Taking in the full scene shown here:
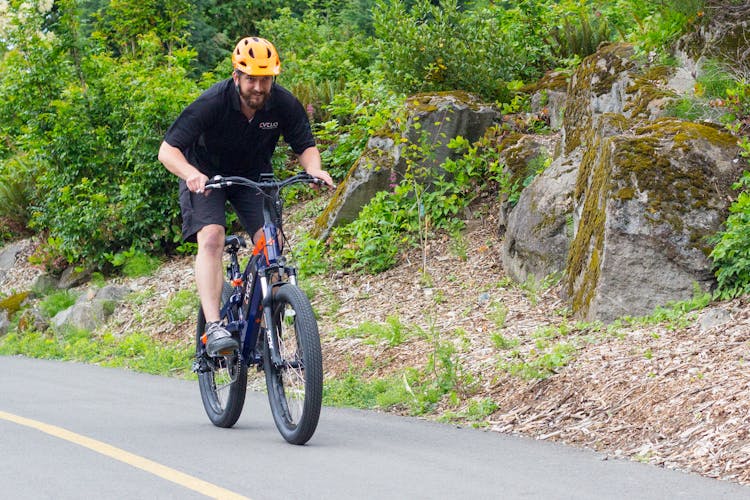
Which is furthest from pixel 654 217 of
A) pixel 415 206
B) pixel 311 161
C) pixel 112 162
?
pixel 112 162

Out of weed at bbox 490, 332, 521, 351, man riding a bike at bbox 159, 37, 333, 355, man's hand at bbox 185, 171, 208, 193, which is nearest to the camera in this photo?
man's hand at bbox 185, 171, 208, 193

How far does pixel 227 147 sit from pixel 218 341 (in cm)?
131

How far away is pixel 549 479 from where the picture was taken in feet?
17.8

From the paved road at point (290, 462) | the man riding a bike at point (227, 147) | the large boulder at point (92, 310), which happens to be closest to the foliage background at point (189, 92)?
the large boulder at point (92, 310)

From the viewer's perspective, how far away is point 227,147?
23.2 feet

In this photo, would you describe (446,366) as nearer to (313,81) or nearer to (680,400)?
(680,400)

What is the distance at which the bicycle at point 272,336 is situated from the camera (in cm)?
600

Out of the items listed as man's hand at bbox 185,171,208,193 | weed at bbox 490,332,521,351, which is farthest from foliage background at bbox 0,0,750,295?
man's hand at bbox 185,171,208,193

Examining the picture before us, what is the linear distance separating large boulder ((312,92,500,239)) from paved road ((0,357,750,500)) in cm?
508

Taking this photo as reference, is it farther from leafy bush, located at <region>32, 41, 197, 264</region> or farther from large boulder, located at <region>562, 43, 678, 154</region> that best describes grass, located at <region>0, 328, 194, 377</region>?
large boulder, located at <region>562, 43, 678, 154</region>

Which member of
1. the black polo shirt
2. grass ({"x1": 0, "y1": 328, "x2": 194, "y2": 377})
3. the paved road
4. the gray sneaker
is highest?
the black polo shirt

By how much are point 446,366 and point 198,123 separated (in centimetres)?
262

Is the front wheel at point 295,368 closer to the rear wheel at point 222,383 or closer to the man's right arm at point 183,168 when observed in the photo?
the rear wheel at point 222,383

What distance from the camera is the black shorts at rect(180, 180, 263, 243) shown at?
23.0ft
